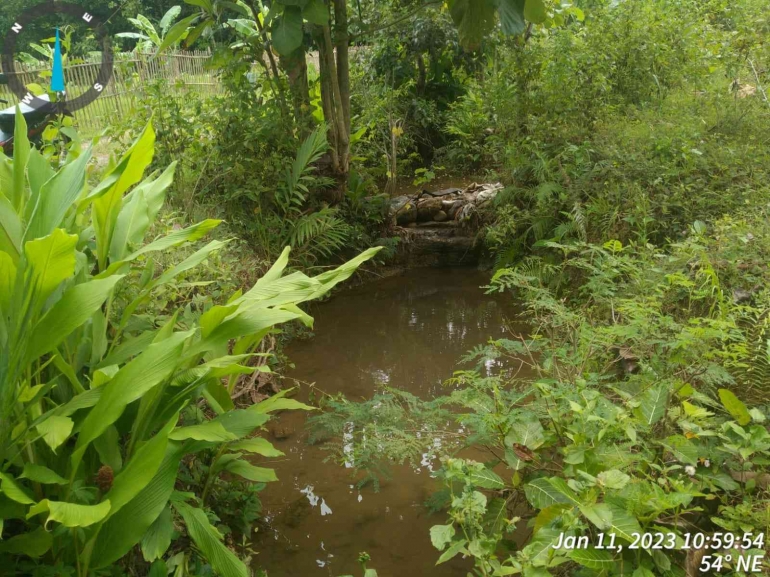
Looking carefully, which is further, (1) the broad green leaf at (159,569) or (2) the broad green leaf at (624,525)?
(1) the broad green leaf at (159,569)

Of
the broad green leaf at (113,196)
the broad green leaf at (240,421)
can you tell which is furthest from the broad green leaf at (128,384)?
the broad green leaf at (113,196)

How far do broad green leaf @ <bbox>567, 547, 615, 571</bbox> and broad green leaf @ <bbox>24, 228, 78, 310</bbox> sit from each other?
1.51 metres

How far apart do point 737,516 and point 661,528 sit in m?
0.23

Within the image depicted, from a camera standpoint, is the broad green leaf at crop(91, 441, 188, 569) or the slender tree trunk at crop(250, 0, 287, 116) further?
the slender tree trunk at crop(250, 0, 287, 116)

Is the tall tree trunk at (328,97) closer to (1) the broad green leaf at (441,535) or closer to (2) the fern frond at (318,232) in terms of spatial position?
(2) the fern frond at (318,232)

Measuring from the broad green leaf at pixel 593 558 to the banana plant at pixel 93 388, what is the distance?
99 cm

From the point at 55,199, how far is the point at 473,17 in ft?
10.5

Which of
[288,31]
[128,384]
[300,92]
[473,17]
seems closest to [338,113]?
[300,92]

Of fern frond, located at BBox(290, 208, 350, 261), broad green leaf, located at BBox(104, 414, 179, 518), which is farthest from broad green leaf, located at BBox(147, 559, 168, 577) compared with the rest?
fern frond, located at BBox(290, 208, 350, 261)

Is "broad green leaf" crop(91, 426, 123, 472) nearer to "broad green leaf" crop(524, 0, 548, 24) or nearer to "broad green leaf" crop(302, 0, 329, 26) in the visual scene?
"broad green leaf" crop(302, 0, 329, 26)

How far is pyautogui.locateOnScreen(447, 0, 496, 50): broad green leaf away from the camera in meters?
4.16

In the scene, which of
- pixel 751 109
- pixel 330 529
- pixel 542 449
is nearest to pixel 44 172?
pixel 330 529

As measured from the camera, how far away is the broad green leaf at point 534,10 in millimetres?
4146

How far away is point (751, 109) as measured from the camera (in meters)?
4.97
